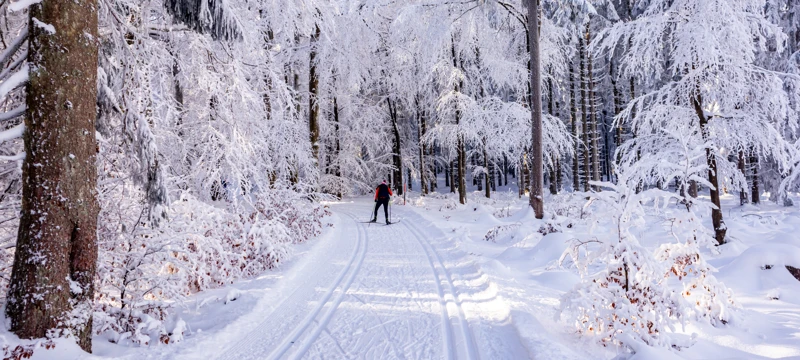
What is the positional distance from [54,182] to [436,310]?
14.9ft

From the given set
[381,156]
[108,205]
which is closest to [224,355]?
[108,205]

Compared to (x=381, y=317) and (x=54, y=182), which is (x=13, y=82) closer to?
(x=54, y=182)

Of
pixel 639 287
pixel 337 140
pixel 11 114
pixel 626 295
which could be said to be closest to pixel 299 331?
pixel 11 114

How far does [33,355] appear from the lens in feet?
10.7

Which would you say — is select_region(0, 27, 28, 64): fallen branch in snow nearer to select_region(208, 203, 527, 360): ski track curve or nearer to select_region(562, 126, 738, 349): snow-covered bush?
select_region(208, 203, 527, 360): ski track curve

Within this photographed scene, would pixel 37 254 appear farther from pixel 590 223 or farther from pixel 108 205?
pixel 590 223

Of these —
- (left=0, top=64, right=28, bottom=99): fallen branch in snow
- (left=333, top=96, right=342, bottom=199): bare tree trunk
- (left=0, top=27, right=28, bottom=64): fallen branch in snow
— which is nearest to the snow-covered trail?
(left=0, top=64, right=28, bottom=99): fallen branch in snow

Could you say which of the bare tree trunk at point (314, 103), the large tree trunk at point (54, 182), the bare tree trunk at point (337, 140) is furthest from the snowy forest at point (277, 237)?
the bare tree trunk at point (337, 140)

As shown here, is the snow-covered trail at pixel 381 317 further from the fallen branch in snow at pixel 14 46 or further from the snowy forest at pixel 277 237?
the fallen branch in snow at pixel 14 46

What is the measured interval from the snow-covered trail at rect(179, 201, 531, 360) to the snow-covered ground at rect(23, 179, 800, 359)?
0.02m

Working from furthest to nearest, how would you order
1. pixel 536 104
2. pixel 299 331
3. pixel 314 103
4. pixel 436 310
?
1. pixel 314 103
2. pixel 536 104
3. pixel 436 310
4. pixel 299 331

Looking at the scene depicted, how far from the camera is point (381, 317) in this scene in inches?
209

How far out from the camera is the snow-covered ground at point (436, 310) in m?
4.25

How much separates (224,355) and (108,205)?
2882mm
